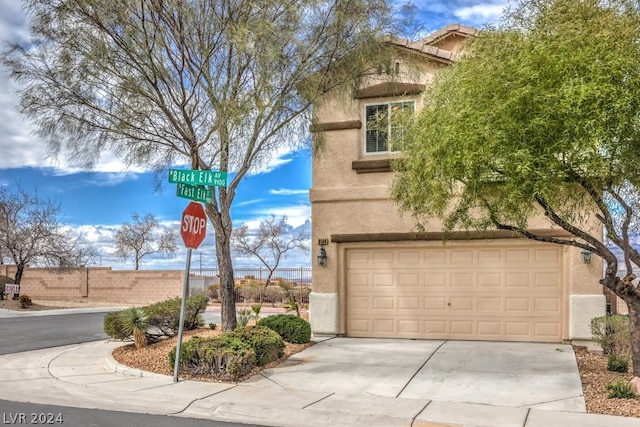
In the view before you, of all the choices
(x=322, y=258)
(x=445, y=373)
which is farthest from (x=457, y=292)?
(x=445, y=373)

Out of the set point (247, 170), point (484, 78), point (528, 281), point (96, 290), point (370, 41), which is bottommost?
point (96, 290)

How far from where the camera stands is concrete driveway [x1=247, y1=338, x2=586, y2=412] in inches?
342

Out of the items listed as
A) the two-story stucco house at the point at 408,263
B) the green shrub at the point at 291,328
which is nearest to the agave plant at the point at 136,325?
the green shrub at the point at 291,328

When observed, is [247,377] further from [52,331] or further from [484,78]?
[52,331]

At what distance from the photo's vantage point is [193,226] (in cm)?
981

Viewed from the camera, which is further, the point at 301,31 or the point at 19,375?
the point at 301,31

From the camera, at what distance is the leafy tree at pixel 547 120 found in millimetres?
7305

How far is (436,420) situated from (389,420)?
613 mm

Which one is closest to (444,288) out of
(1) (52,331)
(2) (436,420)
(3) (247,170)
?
(3) (247,170)

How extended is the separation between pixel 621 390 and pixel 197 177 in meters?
7.46

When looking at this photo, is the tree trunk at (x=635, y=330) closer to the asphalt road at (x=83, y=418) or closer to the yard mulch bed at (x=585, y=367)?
the yard mulch bed at (x=585, y=367)

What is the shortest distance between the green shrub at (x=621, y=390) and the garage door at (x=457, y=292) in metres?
4.86

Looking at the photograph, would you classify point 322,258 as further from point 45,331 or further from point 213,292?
point 213,292

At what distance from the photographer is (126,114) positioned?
11719 millimetres
